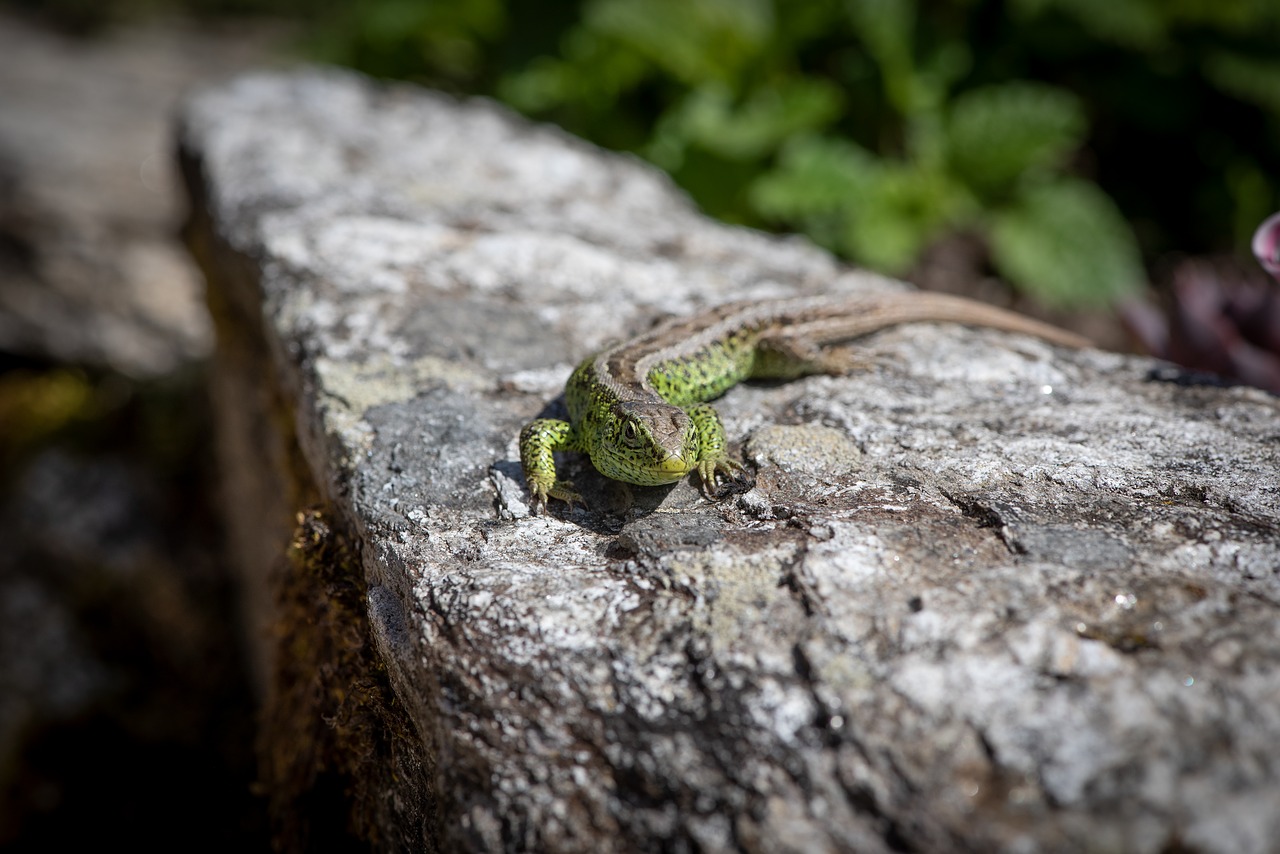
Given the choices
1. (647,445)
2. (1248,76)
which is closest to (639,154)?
(647,445)

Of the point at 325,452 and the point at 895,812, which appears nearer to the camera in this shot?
the point at 895,812

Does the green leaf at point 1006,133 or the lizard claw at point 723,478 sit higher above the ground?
the green leaf at point 1006,133

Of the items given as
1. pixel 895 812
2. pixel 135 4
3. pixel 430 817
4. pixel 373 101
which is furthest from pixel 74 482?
pixel 135 4

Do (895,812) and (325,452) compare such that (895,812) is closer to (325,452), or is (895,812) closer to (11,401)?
(325,452)

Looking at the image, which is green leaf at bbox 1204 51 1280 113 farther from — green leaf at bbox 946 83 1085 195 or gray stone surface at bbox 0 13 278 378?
gray stone surface at bbox 0 13 278 378

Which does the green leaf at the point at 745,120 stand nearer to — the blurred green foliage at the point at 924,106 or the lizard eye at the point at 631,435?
the blurred green foliage at the point at 924,106

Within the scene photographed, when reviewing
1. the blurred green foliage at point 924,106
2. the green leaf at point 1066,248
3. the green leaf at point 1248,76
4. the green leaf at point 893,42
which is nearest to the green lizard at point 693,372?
the blurred green foliage at point 924,106
